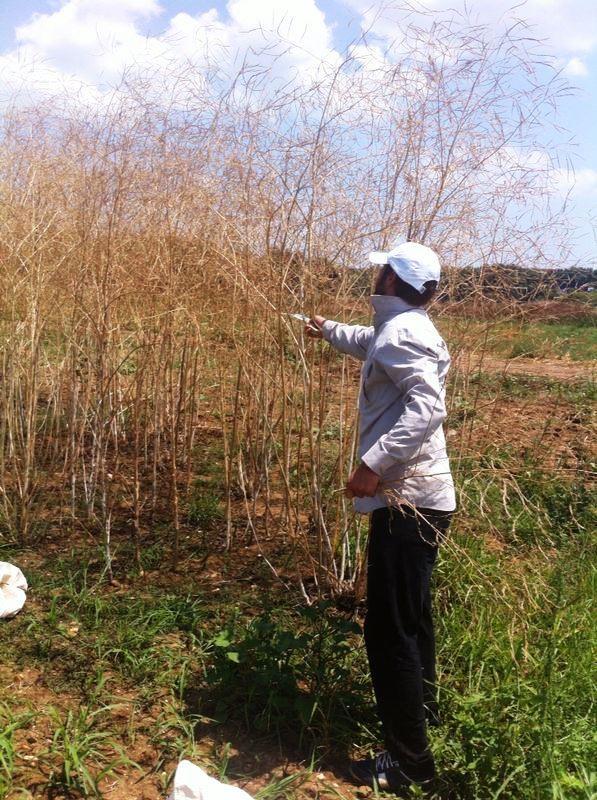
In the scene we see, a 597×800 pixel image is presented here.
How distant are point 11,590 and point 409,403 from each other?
1980 mm

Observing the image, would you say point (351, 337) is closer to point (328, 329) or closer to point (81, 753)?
point (328, 329)

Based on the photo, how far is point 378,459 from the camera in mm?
2451

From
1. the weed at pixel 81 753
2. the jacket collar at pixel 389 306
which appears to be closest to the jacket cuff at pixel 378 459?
the jacket collar at pixel 389 306

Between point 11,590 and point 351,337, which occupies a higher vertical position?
point 351,337

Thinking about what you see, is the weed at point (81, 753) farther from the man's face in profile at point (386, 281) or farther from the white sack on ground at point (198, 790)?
the man's face in profile at point (386, 281)

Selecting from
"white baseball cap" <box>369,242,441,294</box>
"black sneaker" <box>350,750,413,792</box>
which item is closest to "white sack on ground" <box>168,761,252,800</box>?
"black sneaker" <box>350,750,413,792</box>

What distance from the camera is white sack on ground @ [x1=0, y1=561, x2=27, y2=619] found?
3387 millimetres

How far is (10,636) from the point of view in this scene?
130 inches

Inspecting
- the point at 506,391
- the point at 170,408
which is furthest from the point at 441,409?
the point at 506,391

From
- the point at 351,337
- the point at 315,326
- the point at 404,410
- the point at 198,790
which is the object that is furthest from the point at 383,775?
the point at 315,326

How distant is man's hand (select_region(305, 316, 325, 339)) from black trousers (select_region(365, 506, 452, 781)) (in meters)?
0.85

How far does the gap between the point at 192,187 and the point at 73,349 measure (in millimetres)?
1056

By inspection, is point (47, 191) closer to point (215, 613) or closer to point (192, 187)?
point (192, 187)

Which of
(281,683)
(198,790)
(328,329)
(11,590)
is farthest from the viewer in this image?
(11,590)
